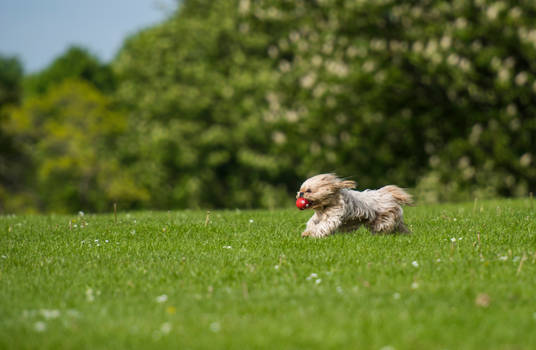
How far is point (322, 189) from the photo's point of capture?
913cm

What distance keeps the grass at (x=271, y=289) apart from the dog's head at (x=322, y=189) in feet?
1.96

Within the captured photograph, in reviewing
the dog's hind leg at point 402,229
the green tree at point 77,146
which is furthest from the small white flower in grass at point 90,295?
the green tree at point 77,146

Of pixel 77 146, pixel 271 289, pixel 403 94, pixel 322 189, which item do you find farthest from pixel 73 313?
pixel 77 146

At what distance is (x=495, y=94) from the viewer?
22.6 m

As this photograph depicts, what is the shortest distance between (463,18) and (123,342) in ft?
66.8

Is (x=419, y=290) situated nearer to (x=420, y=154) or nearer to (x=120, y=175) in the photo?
(x=420, y=154)

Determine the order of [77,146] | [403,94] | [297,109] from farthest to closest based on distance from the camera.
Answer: [77,146] → [297,109] → [403,94]

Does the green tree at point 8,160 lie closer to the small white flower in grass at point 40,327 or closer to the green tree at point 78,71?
the green tree at point 78,71

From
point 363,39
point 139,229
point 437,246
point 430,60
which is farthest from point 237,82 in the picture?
point 437,246

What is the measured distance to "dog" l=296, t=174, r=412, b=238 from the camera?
9211 millimetres

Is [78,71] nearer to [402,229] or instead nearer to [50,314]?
[402,229]

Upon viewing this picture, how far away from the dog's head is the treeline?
47.3 ft

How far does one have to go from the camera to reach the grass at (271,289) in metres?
5.08

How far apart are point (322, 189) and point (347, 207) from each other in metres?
0.54
